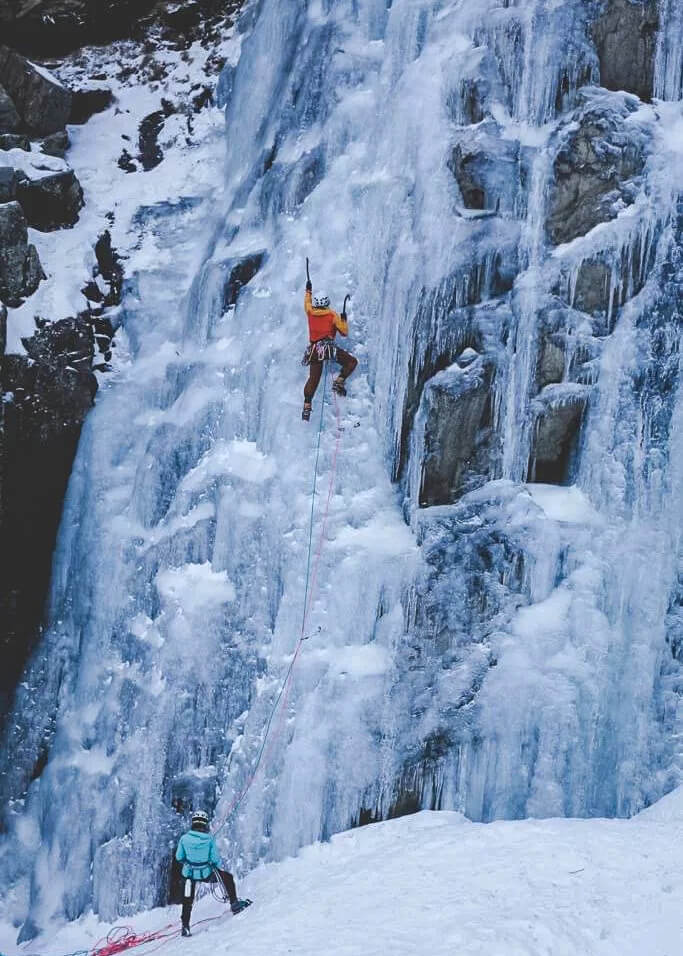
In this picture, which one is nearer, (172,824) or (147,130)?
(172,824)

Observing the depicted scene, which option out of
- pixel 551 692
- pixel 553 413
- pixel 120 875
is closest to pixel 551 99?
pixel 553 413

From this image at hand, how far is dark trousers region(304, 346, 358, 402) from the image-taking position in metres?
8.91

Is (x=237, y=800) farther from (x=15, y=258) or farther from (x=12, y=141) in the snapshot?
(x=12, y=141)

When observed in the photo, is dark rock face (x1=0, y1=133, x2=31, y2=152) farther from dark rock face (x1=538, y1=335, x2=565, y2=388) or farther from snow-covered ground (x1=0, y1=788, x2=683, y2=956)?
snow-covered ground (x1=0, y1=788, x2=683, y2=956)

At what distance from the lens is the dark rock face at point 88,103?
12.9 m

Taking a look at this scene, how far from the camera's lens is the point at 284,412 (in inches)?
370

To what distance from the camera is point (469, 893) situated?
589cm

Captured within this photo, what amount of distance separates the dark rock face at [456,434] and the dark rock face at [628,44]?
112 inches

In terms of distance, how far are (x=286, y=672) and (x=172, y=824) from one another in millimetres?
1683

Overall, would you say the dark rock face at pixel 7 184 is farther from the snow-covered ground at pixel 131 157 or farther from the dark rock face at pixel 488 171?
the dark rock face at pixel 488 171

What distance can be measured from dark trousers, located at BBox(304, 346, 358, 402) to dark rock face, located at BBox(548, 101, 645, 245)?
78.1 inches

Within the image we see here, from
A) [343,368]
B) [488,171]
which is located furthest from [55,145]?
[488,171]

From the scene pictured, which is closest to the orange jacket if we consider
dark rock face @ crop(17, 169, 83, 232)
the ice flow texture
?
the ice flow texture

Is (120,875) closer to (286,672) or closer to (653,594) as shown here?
(286,672)
